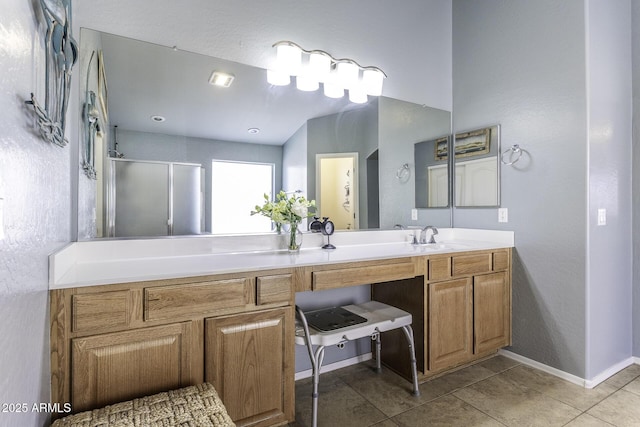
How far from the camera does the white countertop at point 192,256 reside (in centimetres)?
119

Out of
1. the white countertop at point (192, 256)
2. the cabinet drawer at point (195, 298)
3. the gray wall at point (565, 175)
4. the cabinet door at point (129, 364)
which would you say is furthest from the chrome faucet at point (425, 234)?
the cabinet door at point (129, 364)

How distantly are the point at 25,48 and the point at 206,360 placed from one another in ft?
3.71

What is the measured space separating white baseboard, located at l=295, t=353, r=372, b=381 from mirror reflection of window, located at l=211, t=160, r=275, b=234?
921 mm

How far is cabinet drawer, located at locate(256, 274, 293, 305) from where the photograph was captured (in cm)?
139

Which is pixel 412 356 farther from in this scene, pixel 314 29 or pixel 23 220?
pixel 314 29

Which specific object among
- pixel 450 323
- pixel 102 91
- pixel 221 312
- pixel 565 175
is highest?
pixel 102 91

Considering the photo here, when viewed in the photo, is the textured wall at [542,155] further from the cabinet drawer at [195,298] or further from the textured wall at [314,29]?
the cabinet drawer at [195,298]

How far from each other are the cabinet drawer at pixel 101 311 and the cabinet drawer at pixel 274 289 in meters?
0.48

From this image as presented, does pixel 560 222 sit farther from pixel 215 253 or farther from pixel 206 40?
pixel 206 40

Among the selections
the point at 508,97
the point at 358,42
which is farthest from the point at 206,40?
the point at 508,97

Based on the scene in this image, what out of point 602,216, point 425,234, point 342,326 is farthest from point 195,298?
point 602,216

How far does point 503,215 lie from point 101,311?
2.48 m

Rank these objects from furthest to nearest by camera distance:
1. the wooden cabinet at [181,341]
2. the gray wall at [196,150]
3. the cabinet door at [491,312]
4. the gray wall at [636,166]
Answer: the gray wall at [636,166]
the cabinet door at [491,312]
the gray wall at [196,150]
the wooden cabinet at [181,341]

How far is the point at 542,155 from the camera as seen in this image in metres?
2.16
